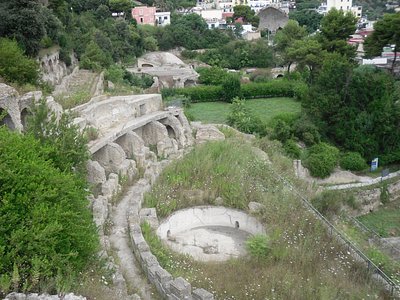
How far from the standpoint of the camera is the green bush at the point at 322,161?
61.0 ft

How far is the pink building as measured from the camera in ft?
174

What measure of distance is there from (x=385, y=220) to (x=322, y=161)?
3.64m

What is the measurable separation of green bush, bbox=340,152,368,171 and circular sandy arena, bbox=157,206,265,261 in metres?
8.86

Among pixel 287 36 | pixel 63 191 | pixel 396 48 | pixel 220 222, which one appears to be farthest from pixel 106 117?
pixel 287 36

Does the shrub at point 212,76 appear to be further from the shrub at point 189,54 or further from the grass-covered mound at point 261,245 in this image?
the grass-covered mound at point 261,245

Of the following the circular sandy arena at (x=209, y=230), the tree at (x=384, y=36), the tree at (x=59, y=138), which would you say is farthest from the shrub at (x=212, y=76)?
the tree at (x=59, y=138)

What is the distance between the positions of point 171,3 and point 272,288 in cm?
5803

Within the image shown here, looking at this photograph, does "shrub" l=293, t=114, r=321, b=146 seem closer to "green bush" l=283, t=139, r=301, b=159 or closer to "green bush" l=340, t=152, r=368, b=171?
"green bush" l=283, t=139, r=301, b=159

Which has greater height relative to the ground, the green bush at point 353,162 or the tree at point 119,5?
the tree at point 119,5

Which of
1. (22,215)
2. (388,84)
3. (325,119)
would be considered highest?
(22,215)

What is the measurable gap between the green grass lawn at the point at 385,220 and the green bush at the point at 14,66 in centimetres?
1302

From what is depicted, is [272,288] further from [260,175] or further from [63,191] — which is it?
[260,175]

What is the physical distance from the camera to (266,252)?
9.41 metres

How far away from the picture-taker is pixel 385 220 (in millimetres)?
16156
